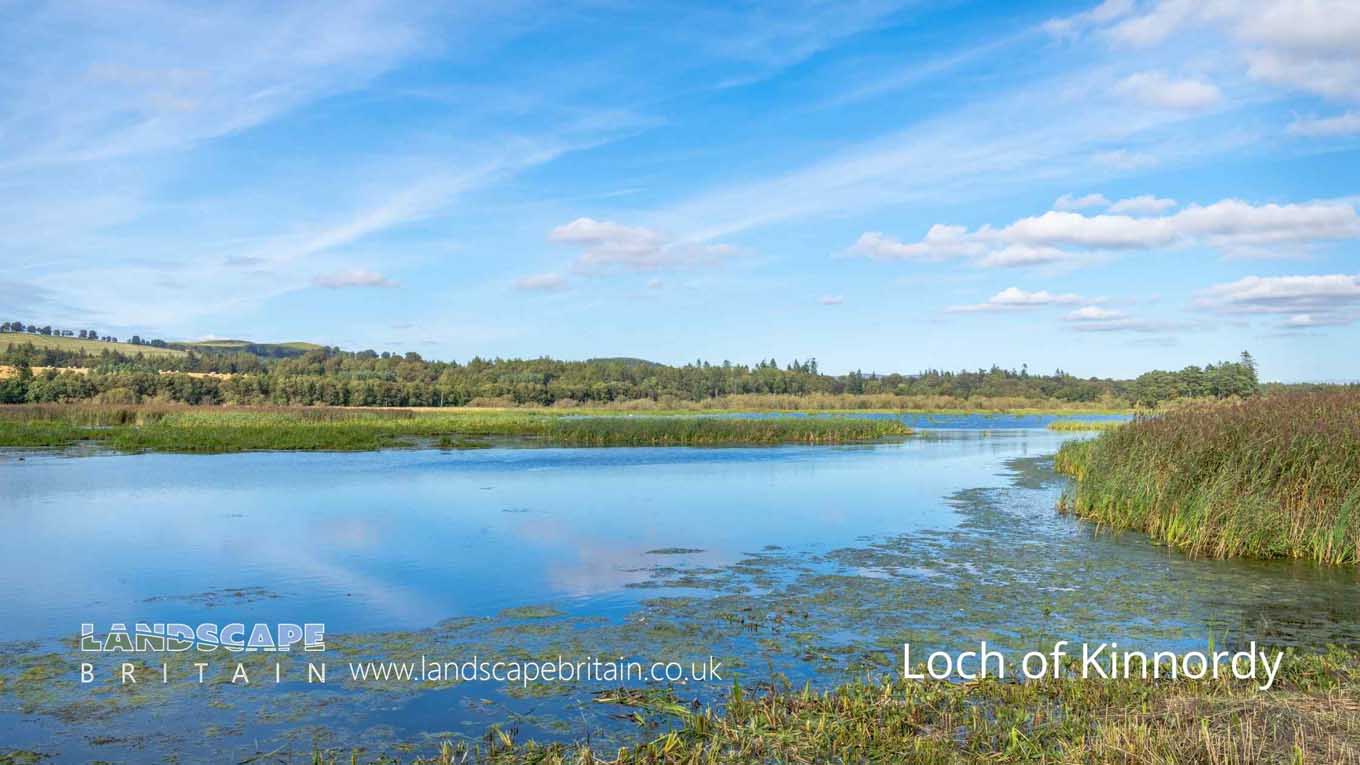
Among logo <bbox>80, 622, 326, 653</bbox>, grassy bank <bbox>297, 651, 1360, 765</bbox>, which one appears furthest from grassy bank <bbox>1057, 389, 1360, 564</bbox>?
logo <bbox>80, 622, 326, 653</bbox>

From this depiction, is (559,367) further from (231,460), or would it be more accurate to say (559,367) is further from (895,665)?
(895,665)

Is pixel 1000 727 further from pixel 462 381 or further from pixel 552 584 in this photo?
pixel 462 381

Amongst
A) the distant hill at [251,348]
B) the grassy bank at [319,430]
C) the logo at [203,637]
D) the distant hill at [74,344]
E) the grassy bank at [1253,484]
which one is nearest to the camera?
the logo at [203,637]

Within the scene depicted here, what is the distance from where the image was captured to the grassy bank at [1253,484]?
13.2 metres

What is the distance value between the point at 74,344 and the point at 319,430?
11628cm

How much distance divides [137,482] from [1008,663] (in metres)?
23.0

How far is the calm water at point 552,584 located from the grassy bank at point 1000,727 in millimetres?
835

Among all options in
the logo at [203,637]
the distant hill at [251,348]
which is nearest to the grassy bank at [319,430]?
the logo at [203,637]

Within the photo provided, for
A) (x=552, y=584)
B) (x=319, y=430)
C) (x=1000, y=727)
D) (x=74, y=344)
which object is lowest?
(x=552, y=584)

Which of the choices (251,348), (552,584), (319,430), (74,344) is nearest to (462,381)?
(74,344)

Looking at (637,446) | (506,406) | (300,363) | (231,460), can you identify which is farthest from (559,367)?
(231,460)

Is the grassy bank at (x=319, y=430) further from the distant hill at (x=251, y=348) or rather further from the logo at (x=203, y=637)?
the distant hill at (x=251, y=348)

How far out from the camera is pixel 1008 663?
792 centimetres

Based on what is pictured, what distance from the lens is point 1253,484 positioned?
13.9 meters
